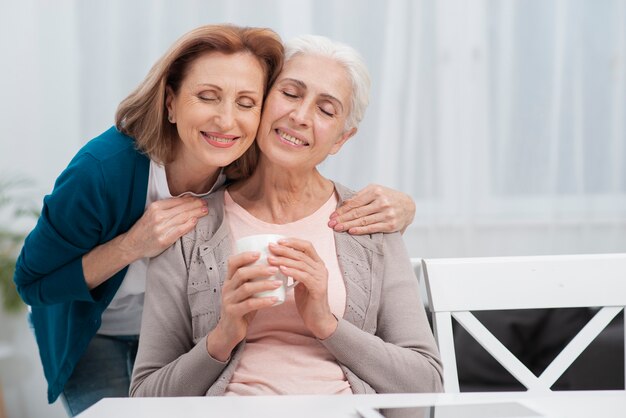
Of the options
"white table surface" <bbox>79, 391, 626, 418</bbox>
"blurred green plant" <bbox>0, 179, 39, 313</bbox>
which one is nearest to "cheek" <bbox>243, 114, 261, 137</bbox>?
"white table surface" <bbox>79, 391, 626, 418</bbox>

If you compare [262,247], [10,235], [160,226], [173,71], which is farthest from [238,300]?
[10,235]

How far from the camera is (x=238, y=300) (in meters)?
1.20

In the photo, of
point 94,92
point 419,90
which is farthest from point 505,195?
point 94,92

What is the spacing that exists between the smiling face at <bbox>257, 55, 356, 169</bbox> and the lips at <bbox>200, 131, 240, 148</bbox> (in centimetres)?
7

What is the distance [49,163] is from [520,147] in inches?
79.5

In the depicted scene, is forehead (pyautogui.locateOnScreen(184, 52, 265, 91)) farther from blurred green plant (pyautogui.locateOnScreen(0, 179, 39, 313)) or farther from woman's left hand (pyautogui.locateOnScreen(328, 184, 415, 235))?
blurred green plant (pyautogui.locateOnScreen(0, 179, 39, 313))

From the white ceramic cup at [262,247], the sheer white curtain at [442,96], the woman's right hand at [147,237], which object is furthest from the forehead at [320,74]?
the sheer white curtain at [442,96]

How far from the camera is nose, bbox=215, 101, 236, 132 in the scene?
1393 mm

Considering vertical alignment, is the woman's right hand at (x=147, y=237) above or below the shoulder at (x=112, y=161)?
below

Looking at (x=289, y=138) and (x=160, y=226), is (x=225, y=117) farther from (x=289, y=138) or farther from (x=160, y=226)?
(x=160, y=226)

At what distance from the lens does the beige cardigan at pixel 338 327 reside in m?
1.32

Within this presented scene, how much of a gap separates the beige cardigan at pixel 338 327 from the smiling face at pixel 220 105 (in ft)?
0.56

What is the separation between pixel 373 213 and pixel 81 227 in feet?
1.93

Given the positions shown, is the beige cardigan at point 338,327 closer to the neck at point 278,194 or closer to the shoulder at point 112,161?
the neck at point 278,194
